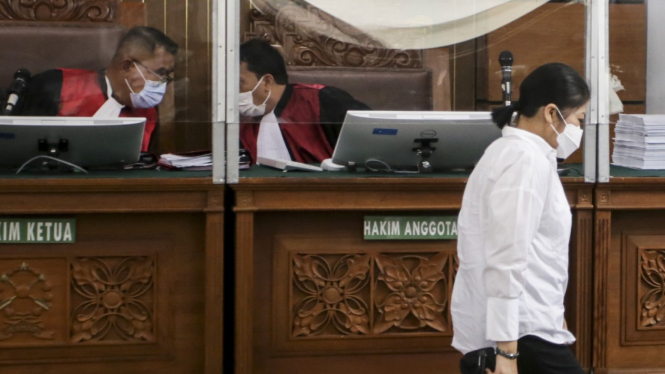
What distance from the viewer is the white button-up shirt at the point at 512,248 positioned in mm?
1880

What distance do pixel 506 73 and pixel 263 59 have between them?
37.3 inches

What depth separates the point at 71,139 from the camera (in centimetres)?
311

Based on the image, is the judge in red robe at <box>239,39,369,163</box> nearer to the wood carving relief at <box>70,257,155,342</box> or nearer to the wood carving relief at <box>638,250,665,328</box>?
the wood carving relief at <box>70,257,155,342</box>

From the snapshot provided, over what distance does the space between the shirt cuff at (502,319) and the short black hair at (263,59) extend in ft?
5.42

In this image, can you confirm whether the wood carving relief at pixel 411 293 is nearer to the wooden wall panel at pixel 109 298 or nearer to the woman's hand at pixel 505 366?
the wooden wall panel at pixel 109 298

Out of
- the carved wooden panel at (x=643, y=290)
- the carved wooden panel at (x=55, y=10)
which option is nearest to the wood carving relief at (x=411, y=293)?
the carved wooden panel at (x=643, y=290)

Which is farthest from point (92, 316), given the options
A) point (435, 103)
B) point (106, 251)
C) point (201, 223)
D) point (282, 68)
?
point (435, 103)

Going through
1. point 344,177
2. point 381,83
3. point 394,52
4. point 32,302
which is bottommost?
point 32,302

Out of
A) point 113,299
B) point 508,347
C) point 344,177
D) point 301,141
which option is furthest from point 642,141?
point 113,299

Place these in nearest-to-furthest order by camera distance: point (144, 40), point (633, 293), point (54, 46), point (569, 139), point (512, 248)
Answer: point (512, 248), point (569, 139), point (633, 293), point (144, 40), point (54, 46)

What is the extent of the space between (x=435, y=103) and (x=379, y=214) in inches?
21.0

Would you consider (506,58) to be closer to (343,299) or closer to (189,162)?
(343,299)

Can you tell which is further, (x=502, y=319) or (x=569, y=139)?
(x=569, y=139)

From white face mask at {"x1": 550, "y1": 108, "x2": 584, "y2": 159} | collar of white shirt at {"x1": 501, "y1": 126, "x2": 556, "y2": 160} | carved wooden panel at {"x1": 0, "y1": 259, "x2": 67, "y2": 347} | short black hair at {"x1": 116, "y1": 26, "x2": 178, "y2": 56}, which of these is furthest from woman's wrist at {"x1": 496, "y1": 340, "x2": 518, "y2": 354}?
short black hair at {"x1": 116, "y1": 26, "x2": 178, "y2": 56}
